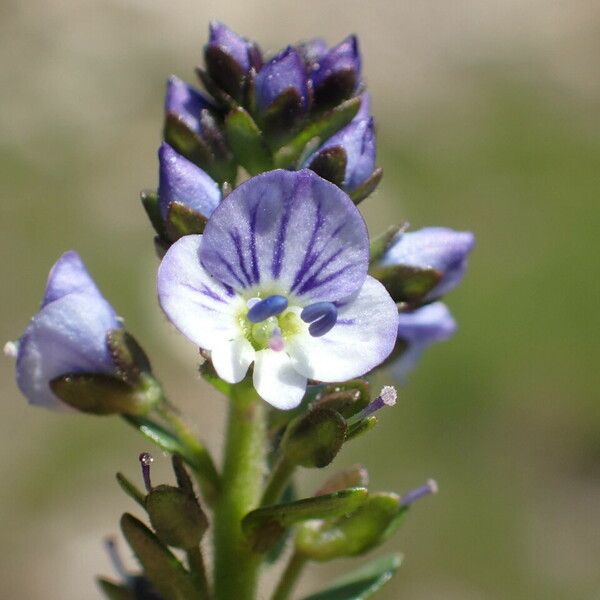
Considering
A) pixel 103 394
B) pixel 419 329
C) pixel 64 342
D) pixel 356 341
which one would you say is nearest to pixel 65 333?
pixel 64 342

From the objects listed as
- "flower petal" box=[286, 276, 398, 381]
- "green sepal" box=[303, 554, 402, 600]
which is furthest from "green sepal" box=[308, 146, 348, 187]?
"green sepal" box=[303, 554, 402, 600]

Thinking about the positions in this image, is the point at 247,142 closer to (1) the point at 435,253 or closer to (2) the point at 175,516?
(1) the point at 435,253

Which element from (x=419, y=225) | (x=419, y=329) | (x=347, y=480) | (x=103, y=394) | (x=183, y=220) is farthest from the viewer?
(x=419, y=225)

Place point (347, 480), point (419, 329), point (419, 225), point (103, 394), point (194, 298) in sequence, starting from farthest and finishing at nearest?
point (419, 225) < point (419, 329) < point (347, 480) < point (103, 394) < point (194, 298)

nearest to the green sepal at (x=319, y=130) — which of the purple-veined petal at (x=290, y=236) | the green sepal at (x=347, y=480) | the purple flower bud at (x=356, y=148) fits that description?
the purple flower bud at (x=356, y=148)

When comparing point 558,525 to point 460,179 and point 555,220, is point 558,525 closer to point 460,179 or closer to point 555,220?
point 555,220

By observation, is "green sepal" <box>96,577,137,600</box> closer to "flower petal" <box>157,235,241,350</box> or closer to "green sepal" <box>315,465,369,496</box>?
"green sepal" <box>315,465,369,496</box>

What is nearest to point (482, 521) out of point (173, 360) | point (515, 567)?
point (515, 567)
